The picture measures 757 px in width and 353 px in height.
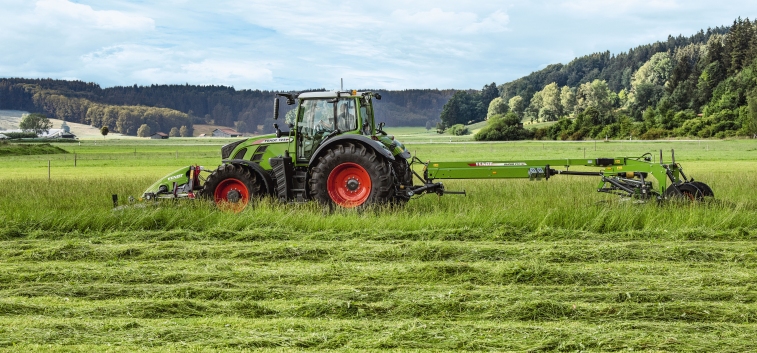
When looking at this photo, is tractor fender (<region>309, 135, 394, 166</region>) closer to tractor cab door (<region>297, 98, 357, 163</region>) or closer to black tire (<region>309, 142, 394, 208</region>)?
black tire (<region>309, 142, 394, 208</region>)

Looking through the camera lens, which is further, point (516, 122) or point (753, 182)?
point (516, 122)

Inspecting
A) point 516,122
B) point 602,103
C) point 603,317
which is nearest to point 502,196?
point 603,317

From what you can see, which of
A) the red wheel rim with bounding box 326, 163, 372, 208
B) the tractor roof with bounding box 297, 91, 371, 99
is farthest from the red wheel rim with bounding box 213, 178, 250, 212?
the tractor roof with bounding box 297, 91, 371, 99

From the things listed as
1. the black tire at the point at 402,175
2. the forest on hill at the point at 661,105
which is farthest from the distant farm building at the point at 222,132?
the black tire at the point at 402,175

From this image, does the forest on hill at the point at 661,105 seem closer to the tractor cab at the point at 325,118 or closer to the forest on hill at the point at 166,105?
the forest on hill at the point at 166,105

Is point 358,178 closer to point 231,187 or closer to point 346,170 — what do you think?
point 346,170

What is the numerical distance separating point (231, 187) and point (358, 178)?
2.23 m

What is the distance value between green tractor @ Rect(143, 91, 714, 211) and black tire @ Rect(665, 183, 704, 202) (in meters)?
0.01

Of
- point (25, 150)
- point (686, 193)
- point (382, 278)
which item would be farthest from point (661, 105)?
point (382, 278)

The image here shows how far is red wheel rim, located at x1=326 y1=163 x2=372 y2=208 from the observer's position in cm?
1154

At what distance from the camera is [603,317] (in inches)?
225

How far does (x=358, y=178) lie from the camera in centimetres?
1162

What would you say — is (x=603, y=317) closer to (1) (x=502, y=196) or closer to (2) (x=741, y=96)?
(1) (x=502, y=196)

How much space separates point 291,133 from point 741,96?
3340 inches
